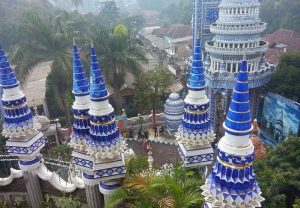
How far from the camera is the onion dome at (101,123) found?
841 cm

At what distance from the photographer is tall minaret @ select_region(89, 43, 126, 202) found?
842 cm

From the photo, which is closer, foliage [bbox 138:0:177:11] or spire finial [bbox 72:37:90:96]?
spire finial [bbox 72:37:90:96]

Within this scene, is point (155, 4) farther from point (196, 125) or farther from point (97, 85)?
point (97, 85)

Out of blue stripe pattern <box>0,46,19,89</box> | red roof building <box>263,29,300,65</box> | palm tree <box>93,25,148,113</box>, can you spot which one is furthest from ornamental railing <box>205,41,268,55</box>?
blue stripe pattern <box>0,46,19,89</box>

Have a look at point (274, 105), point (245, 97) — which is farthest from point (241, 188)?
point (274, 105)

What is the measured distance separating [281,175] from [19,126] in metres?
10.2

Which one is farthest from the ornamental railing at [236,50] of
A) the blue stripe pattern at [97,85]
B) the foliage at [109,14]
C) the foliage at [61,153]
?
the foliage at [109,14]

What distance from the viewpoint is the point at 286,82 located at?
21.8 meters

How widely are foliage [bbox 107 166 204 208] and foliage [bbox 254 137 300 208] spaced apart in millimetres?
4674

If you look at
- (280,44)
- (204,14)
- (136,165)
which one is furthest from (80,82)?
(280,44)

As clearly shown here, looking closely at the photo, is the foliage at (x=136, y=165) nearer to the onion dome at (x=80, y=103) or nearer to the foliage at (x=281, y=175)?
the onion dome at (x=80, y=103)

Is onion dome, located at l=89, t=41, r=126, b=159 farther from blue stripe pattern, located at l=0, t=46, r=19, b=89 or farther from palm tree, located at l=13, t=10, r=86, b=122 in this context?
palm tree, located at l=13, t=10, r=86, b=122

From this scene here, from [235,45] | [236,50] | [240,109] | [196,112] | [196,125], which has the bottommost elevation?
[236,50]

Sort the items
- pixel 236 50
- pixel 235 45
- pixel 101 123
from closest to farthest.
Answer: pixel 101 123, pixel 236 50, pixel 235 45
